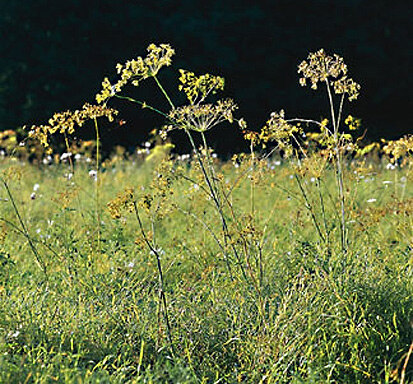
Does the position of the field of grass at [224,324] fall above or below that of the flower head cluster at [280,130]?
below

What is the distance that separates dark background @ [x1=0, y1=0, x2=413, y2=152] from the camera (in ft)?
31.5

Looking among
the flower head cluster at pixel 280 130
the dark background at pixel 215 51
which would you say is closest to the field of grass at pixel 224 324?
the flower head cluster at pixel 280 130

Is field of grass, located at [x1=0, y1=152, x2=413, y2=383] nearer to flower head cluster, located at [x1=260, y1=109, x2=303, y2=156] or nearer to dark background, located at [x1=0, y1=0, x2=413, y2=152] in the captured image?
flower head cluster, located at [x1=260, y1=109, x2=303, y2=156]

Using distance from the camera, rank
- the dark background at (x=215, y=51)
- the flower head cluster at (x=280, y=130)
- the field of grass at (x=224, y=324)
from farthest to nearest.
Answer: the dark background at (x=215, y=51) → the flower head cluster at (x=280, y=130) → the field of grass at (x=224, y=324)

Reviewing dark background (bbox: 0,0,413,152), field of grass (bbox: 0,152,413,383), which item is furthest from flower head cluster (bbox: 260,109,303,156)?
dark background (bbox: 0,0,413,152)

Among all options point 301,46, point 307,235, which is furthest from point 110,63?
point 307,235

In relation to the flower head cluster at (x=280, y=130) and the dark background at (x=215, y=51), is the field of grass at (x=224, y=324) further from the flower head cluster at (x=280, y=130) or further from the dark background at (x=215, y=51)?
the dark background at (x=215, y=51)

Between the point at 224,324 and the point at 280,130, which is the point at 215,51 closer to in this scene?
the point at 280,130

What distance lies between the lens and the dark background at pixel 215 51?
959 cm

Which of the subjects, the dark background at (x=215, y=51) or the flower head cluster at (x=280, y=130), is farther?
the dark background at (x=215, y=51)

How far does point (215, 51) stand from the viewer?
9.75 m

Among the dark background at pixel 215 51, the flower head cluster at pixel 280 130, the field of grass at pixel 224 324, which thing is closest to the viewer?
the field of grass at pixel 224 324

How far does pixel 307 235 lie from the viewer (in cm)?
511

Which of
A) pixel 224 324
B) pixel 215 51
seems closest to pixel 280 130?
pixel 224 324
